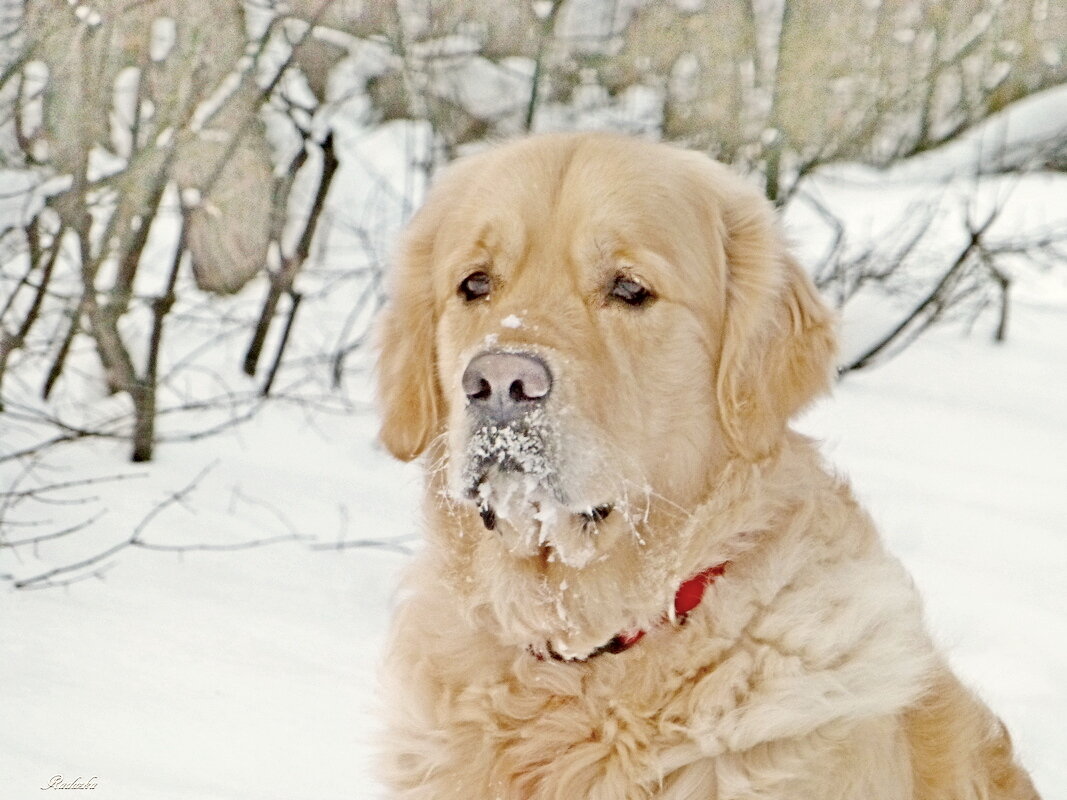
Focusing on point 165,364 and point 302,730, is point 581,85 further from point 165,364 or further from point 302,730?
point 302,730

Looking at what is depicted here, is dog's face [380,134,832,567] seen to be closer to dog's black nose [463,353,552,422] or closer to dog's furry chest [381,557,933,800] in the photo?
dog's black nose [463,353,552,422]

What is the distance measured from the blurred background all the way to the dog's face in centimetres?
46

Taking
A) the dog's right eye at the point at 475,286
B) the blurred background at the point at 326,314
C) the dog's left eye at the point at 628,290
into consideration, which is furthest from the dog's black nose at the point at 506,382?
the blurred background at the point at 326,314

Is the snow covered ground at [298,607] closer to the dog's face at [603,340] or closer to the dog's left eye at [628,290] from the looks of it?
the dog's face at [603,340]

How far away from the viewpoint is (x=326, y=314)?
8180mm

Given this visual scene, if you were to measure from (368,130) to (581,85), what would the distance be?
1569 millimetres

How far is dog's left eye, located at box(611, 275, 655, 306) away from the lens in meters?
2.83

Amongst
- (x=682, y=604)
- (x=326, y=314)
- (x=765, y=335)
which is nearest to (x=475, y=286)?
(x=765, y=335)

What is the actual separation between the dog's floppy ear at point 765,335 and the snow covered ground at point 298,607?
0.88 metres

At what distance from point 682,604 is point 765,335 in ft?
2.37

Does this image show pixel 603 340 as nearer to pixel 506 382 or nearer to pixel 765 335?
pixel 506 382

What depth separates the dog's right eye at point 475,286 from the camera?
299 centimetres

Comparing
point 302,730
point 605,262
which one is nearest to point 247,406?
point 302,730

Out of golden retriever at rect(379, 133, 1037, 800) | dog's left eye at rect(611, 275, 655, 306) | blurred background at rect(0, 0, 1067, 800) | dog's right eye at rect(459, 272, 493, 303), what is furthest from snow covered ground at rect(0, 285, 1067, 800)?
dog's left eye at rect(611, 275, 655, 306)
